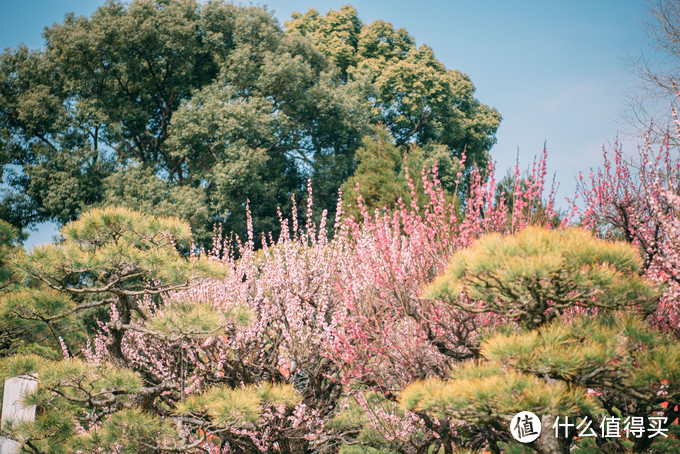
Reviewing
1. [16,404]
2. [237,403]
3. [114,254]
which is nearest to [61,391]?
[16,404]

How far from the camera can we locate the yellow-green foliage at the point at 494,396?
2883 millimetres

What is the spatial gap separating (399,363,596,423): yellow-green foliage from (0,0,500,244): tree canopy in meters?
10.5

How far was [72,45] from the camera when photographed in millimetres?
13719

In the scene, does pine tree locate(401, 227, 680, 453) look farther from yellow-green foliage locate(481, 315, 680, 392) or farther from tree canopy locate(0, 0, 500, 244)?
tree canopy locate(0, 0, 500, 244)

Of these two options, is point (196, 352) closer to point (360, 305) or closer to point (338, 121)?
point (360, 305)

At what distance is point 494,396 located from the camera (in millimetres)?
2975

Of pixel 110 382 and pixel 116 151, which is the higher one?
pixel 116 151

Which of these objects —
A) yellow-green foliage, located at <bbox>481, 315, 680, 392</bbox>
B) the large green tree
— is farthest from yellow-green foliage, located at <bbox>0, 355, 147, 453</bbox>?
the large green tree

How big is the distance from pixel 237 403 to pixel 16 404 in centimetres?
208

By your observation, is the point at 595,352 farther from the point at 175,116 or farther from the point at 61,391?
the point at 175,116

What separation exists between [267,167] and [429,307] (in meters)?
11.7

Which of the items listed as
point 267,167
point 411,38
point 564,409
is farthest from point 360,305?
point 411,38

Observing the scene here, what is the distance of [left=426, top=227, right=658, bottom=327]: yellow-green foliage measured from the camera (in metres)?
3.01

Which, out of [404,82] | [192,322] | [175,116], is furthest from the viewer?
[404,82]
